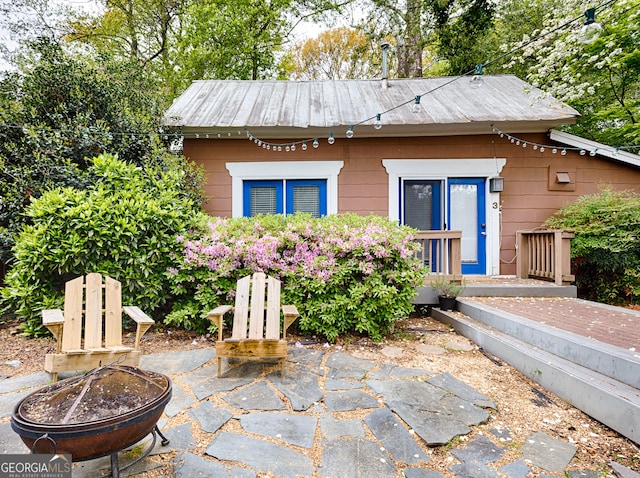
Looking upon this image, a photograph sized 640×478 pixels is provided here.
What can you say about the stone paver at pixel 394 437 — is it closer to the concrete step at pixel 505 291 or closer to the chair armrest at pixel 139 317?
the chair armrest at pixel 139 317

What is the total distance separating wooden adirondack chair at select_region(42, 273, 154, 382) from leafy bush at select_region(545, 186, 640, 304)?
5650 millimetres

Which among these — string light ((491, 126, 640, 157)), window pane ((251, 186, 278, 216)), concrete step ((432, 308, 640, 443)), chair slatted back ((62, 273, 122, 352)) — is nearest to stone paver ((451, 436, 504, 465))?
concrete step ((432, 308, 640, 443))

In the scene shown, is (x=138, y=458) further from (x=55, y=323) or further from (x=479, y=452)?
(x=479, y=452)

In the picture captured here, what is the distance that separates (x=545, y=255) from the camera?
4996mm

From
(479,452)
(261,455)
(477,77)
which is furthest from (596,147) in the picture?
(261,455)

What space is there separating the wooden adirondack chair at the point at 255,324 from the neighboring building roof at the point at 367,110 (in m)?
3.22

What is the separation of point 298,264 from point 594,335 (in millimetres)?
2706

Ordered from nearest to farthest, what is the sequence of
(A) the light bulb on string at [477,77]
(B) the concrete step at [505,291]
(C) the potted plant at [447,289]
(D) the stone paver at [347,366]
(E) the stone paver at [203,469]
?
(E) the stone paver at [203,469] < (D) the stone paver at [347,366] < (A) the light bulb on string at [477,77] < (C) the potted plant at [447,289] < (B) the concrete step at [505,291]

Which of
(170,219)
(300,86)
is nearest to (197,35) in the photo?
(300,86)

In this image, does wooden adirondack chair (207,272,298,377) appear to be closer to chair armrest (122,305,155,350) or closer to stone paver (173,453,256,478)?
chair armrest (122,305,155,350)

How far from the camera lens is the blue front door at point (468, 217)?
227 inches

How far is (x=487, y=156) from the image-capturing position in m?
5.70

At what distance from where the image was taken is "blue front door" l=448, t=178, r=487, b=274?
5.76 m

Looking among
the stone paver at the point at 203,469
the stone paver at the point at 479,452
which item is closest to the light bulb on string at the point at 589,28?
the stone paver at the point at 479,452
